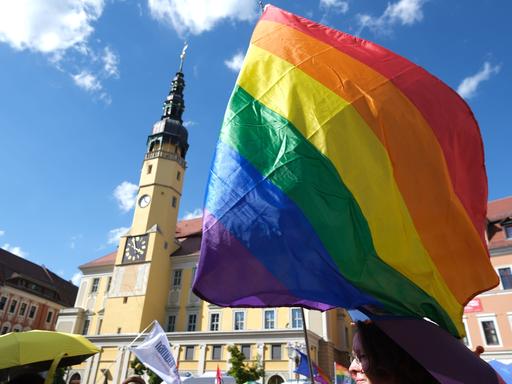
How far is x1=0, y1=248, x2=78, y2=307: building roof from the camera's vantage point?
46375 millimetres

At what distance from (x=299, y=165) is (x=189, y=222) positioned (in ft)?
150

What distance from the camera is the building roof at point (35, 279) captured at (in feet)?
152

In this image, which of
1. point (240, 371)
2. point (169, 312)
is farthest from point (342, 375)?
point (169, 312)

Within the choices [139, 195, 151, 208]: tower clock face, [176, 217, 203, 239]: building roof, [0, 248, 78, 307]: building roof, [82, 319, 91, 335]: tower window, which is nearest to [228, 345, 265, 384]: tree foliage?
[176, 217, 203, 239]: building roof

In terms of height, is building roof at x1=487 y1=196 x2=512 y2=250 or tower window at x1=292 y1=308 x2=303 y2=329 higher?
building roof at x1=487 y1=196 x2=512 y2=250

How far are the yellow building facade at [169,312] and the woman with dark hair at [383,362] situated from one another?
2566 centimetres

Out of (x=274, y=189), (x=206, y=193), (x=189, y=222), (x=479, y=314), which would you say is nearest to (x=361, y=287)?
(x=274, y=189)

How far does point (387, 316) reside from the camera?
5.59ft

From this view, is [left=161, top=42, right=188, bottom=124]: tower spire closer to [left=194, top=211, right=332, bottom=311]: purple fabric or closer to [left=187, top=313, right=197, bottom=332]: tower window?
[left=187, top=313, right=197, bottom=332]: tower window

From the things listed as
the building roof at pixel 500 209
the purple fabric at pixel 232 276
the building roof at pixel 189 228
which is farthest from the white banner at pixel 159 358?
the building roof at pixel 189 228

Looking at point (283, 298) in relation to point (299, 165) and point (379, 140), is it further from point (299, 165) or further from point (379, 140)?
point (379, 140)

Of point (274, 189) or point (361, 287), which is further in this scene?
point (274, 189)

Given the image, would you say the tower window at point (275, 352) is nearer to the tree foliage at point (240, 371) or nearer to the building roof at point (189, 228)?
the tree foliage at point (240, 371)

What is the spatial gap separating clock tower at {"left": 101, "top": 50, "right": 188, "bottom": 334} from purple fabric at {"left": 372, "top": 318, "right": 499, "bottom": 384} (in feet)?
112
